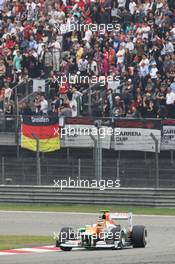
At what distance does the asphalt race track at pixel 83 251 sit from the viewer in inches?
561

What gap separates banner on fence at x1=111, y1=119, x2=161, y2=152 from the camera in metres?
25.8

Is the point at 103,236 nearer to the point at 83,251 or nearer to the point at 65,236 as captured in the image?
the point at 83,251

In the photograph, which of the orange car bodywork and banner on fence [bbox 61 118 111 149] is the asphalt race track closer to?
the orange car bodywork

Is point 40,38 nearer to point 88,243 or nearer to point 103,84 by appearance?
point 103,84

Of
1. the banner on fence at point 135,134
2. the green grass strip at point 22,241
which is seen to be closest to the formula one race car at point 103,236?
the green grass strip at point 22,241

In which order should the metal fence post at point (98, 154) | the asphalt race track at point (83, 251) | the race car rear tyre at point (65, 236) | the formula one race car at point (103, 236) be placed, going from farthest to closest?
the metal fence post at point (98, 154), the race car rear tyre at point (65, 236), the formula one race car at point (103, 236), the asphalt race track at point (83, 251)

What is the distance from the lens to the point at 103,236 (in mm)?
16031

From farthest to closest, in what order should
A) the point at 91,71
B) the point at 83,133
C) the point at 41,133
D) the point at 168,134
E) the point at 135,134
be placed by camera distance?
the point at 91,71, the point at 41,133, the point at 83,133, the point at 135,134, the point at 168,134

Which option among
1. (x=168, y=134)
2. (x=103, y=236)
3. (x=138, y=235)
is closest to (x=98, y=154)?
(x=168, y=134)

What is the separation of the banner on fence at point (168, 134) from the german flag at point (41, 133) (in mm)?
2838

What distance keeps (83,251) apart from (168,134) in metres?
10.4

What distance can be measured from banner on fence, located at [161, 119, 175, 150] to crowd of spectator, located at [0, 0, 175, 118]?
159 centimetres

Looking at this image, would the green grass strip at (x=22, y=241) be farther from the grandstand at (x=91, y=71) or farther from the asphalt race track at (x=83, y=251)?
the grandstand at (x=91, y=71)

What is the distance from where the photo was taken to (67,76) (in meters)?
31.6
